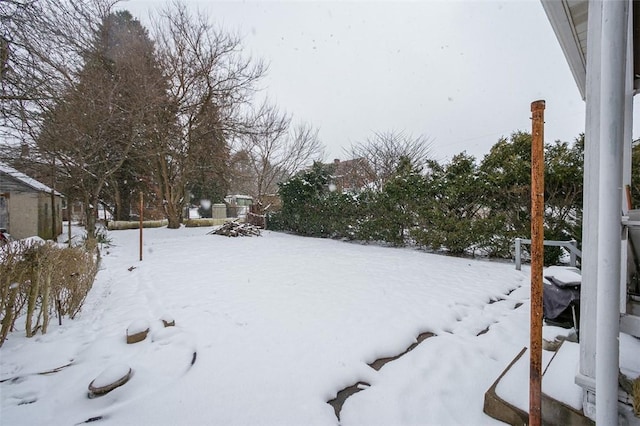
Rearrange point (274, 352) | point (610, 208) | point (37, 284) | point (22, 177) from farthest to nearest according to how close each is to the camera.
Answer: point (22, 177)
point (37, 284)
point (274, 352)
point (610, 208)

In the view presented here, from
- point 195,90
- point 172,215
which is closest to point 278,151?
point 195,90

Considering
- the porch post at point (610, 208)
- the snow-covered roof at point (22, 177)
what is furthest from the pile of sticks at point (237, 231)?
the porch post at point (610, 208)

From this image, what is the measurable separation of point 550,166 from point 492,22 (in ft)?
12.0

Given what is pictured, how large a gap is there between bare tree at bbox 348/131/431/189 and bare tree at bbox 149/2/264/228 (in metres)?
6.88

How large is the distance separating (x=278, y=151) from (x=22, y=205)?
39.5ft

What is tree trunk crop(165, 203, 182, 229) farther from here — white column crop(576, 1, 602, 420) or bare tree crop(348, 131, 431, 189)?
white column crop(576, 1, 602, 420)

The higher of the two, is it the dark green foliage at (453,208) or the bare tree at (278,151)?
the bare tree at (278,151)

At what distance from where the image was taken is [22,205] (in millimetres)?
11352

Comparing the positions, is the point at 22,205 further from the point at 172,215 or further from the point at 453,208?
the point at 453,208

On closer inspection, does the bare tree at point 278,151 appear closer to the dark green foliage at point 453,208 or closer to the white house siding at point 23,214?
the white house siding at point 23,214

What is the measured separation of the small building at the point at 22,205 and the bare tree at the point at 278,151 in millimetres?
9164

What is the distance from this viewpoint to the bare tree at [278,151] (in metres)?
15.4

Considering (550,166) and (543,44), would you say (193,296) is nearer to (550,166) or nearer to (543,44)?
(550,166)

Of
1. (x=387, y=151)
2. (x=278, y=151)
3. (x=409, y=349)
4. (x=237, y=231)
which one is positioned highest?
(x=278, y=151)
